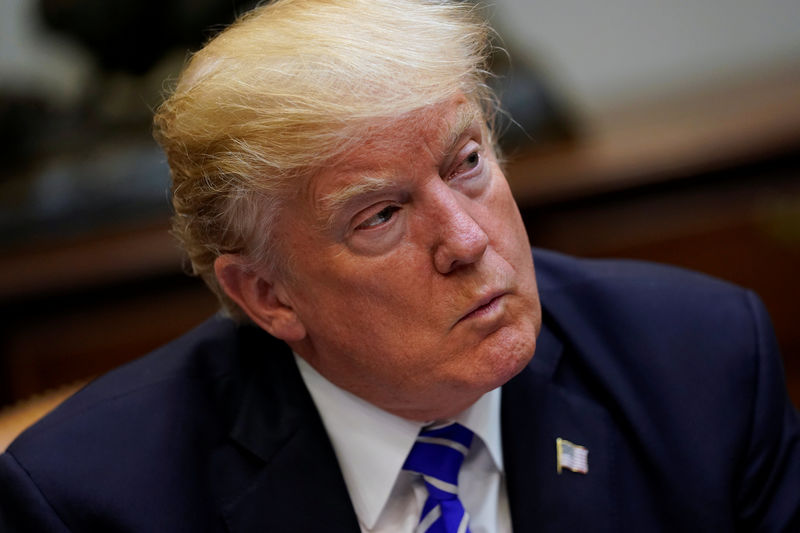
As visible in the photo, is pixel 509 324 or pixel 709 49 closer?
pixel 509 324

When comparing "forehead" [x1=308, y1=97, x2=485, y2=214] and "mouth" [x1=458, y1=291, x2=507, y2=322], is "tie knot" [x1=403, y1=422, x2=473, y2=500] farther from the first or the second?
"forehead" [x1=308, y1=97, x2=485, y2=214]

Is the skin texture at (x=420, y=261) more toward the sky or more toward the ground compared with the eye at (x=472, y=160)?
more toward the ground

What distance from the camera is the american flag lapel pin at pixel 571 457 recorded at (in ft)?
5.86

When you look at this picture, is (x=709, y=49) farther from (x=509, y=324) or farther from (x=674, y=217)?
(x=509, y=324)

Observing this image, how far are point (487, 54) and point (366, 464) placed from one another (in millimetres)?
775

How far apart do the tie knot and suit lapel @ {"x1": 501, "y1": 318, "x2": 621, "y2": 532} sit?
0.33ft

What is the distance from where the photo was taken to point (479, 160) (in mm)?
1626

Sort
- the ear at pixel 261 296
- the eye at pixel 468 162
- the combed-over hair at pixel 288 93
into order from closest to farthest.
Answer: the combed-over hair at pixel 288 93, the eye at pixel 468 162, the ear at pixel 261 296

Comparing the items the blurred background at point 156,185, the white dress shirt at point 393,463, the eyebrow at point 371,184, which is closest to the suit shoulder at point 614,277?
the white dress shirt at point 393,463

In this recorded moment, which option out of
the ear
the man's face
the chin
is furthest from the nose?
the ear

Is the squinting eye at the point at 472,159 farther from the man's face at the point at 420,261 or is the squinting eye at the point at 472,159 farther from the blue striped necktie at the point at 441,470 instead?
the blue striped necktie at the point at 441,470

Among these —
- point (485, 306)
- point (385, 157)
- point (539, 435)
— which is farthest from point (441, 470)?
point (385, 157)

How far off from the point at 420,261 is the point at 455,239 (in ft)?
0.23

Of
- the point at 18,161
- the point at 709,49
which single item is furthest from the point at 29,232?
the point at 709,49
